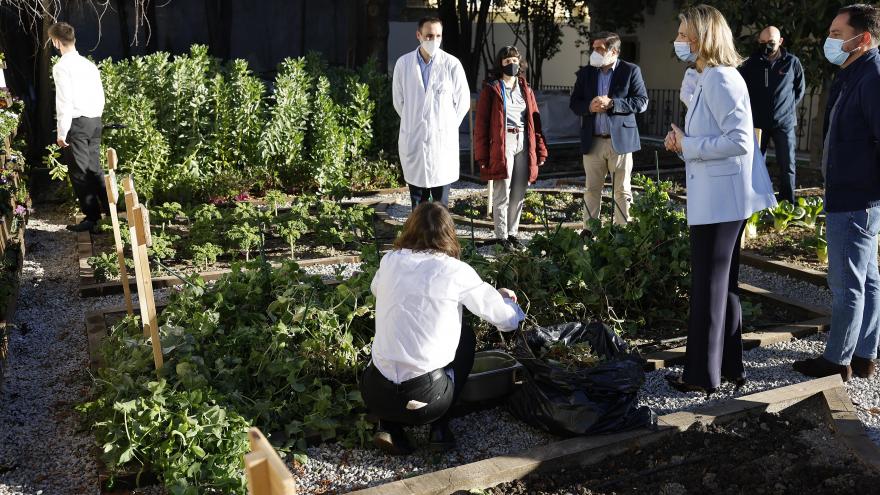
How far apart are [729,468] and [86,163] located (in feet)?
23.7

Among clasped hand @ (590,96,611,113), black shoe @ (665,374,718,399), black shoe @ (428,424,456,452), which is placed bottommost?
black shoe @ (428,424,456,452)

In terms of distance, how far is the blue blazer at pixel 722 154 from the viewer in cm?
418

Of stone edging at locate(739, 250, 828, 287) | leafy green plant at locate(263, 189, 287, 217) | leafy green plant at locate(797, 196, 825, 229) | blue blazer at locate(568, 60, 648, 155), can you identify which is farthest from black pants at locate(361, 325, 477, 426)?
leafy green plant at locate(797, 196, 825, 229)

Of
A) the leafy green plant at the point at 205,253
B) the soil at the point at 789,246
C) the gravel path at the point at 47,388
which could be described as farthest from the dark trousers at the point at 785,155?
the gravel path at the point at 47,388

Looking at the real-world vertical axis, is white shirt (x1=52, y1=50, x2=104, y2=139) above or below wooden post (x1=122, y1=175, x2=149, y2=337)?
above

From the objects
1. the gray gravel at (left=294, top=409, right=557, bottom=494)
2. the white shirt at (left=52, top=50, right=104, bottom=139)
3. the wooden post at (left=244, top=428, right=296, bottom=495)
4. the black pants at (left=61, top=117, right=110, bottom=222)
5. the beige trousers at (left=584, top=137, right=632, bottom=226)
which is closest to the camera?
the wooden post at (left=244, top=428, right=296, bottom=495)

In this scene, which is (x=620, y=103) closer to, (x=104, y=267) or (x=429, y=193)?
(x=429, y=193)

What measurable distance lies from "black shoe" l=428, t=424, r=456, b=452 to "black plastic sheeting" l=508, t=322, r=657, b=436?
42 centimetres

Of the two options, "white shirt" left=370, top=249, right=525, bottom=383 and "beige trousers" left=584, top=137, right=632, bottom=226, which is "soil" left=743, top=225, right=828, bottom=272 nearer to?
"beige trousers" left=584, top=137, right=632, bottom=226

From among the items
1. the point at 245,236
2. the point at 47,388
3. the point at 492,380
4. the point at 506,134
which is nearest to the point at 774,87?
the point at 506,134

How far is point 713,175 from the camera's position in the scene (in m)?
4.31

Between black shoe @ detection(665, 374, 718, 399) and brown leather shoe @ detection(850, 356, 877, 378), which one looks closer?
black shoe @ detection(665, 374, 718, 399)

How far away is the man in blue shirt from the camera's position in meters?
4.48

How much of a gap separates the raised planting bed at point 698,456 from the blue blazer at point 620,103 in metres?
3.56
